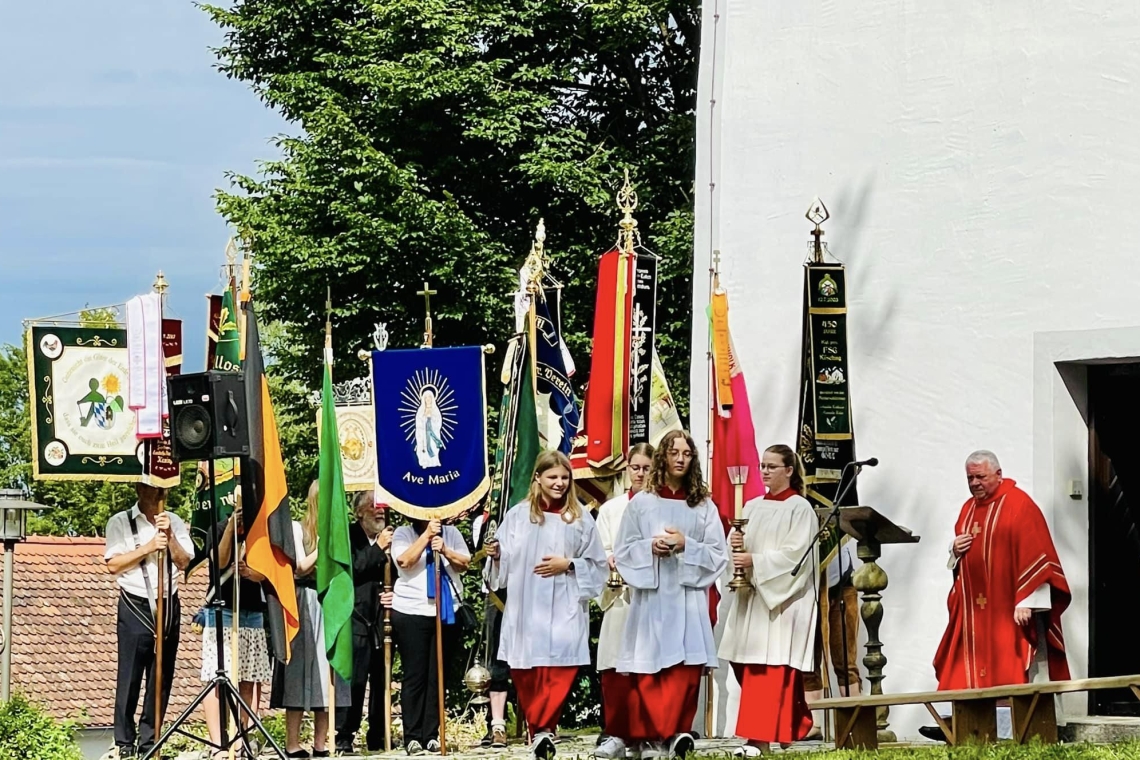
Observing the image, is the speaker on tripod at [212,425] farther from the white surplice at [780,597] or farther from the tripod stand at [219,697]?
the white surplice at [780,597]

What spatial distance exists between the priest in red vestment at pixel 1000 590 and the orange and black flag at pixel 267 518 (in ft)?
13.0

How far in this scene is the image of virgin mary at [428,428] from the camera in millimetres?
12930

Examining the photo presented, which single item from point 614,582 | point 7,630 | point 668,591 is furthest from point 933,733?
point 7,630

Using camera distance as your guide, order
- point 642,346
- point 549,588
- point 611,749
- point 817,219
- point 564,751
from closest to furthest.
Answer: point 611,749 < point 549,588 < point 564,751 < point 817,219 < point 642,346

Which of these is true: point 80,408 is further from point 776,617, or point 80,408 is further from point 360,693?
point 776,617

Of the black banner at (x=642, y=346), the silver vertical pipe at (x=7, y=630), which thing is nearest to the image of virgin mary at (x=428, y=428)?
the black banner at (x=642, y=346)

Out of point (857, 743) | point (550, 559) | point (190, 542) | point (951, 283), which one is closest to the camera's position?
point (857, 743)

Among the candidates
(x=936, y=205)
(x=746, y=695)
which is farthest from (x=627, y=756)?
(x=936, y=205)

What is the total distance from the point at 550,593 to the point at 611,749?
108 cm

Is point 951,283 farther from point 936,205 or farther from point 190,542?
point 190,542

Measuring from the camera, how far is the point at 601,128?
2562 centimetres

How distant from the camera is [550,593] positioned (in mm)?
11609

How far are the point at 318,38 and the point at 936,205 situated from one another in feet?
45.3

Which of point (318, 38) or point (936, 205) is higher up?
point (318, 38)
